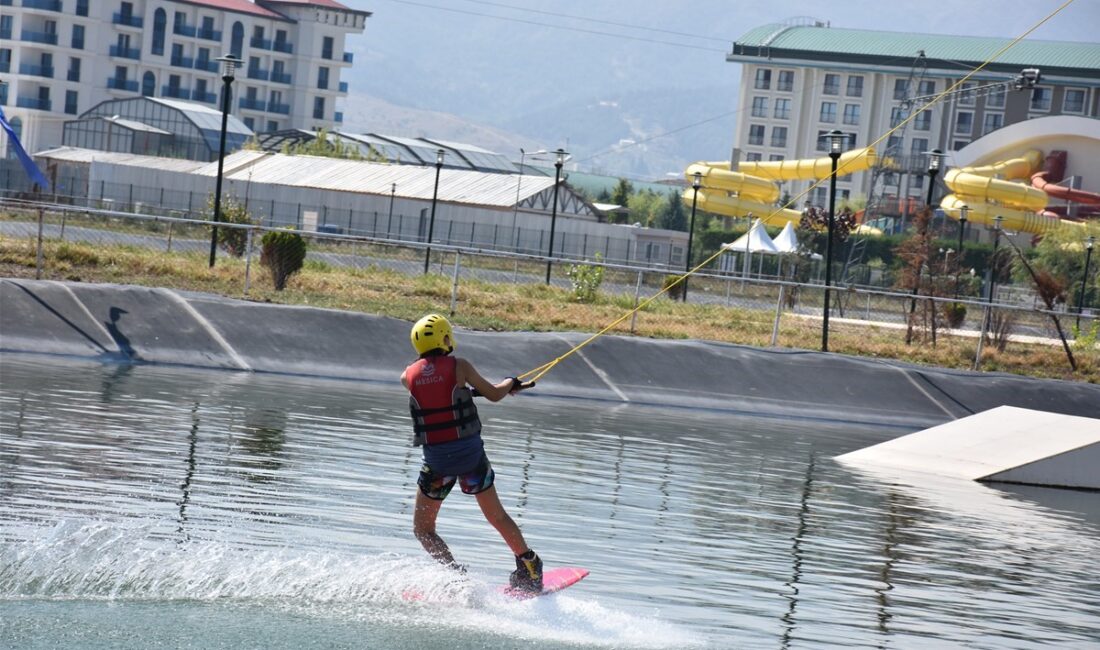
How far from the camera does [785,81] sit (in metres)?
134

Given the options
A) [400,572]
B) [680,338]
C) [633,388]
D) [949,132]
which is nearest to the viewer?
[400,572]

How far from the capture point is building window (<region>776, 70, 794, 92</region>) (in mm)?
133750

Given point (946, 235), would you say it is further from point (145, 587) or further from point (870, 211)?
point (145, 587)

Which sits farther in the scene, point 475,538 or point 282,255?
point 282,255

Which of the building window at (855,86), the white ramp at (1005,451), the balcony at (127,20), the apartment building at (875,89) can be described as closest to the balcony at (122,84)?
the balcony at (127,20)

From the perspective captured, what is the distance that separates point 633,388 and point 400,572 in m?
14.0

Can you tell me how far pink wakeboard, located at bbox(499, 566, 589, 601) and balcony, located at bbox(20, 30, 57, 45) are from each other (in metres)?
123

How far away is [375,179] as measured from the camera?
71500 millimetres

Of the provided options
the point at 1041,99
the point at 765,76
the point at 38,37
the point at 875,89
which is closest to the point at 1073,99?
the point at 1041,99

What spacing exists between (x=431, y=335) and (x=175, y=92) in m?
127

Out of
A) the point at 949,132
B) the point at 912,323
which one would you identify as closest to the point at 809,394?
the point at 912,323

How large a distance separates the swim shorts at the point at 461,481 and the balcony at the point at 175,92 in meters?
127

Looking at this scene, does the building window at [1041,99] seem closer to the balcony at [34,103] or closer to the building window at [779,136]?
the building window at [779,136]

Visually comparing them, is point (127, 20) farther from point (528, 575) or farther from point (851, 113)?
point (528, 575)
